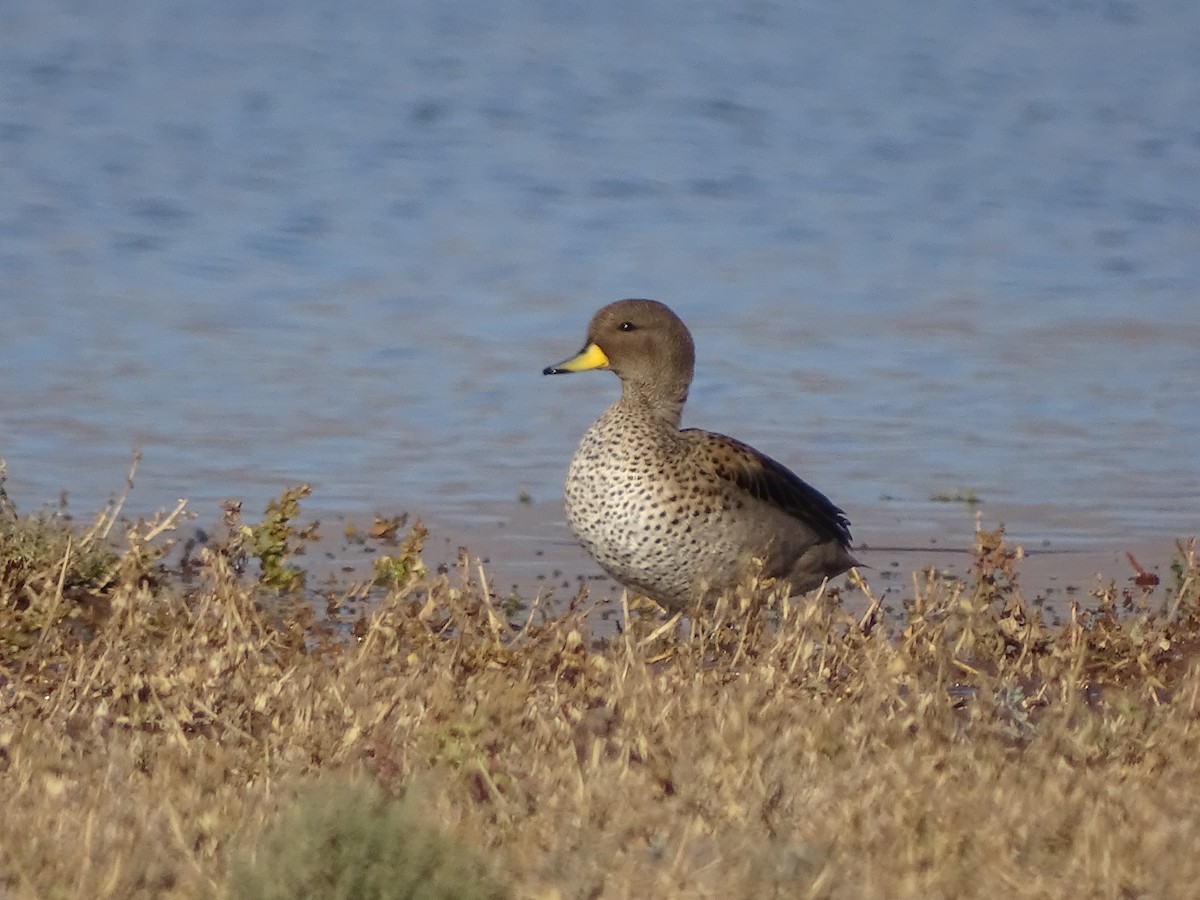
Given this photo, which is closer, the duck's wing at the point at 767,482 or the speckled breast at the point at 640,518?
the speckled breast at the point at 640,518

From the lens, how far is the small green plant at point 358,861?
3959 mm

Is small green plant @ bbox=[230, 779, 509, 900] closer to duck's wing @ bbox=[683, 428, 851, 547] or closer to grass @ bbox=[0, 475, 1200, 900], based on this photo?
grass @ bbox=[0, 475, 1200, 900]

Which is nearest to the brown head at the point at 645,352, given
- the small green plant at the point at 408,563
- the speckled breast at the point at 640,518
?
the speckled breast at the point at 640,518

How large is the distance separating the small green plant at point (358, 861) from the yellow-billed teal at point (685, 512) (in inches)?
105

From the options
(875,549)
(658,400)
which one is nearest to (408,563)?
(658,400)

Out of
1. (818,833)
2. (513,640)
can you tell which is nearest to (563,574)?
(513,640)

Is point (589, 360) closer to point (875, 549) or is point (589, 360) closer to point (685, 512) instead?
point (685, 512)

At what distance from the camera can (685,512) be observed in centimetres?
691

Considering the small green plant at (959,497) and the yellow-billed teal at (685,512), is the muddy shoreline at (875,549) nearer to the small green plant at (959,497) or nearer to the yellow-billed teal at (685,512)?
the small green plant at (959,497)

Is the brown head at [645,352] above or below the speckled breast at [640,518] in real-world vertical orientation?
above

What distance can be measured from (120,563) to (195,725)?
51.7 inches

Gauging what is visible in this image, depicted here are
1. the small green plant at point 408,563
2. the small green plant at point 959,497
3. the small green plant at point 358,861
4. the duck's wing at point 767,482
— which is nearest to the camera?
the small green plant at point 358,861

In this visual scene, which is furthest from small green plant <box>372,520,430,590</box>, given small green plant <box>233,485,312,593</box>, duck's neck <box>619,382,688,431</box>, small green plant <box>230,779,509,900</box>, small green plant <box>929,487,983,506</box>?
small green plant <box>929,487,983,506</box>

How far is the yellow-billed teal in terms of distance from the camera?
6.88 meters
